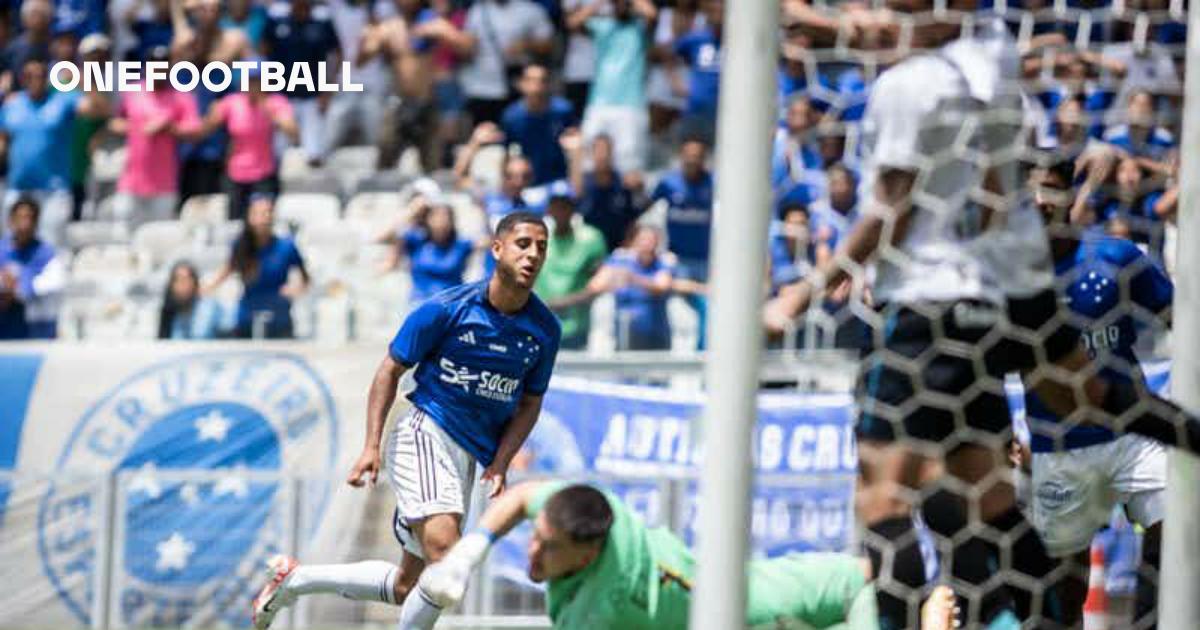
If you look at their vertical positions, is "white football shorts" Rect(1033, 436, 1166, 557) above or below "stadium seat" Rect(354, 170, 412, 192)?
below

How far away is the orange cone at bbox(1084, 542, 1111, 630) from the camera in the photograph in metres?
9.16

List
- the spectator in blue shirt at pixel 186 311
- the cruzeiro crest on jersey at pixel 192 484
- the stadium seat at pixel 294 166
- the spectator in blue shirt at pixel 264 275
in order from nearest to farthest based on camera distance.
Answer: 1. the cruzeiro crest on jersey at pixel 192 484
2. the spectator in blue shirt at pixel 264 275
3. the spectator in blue shirt at pixel 186 311
4. the stadium seat at pixel 294 166

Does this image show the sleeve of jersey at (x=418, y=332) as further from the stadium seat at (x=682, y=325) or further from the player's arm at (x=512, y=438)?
the stadium seat at (x=682, y=325)

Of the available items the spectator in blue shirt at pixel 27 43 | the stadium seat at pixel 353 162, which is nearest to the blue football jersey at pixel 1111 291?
the stadium seat at pixel 353 162

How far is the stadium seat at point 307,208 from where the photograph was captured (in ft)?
43.6

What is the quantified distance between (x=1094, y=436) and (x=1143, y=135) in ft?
3.44

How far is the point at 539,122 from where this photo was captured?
12.7m

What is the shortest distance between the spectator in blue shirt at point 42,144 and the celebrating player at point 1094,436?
294 inches

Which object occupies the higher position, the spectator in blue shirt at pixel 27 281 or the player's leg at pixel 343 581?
the spectator in blue shirt at pixel 27 281

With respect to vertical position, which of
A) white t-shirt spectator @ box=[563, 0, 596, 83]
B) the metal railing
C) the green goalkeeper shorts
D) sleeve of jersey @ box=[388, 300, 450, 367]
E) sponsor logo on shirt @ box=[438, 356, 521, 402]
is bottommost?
the metal railing

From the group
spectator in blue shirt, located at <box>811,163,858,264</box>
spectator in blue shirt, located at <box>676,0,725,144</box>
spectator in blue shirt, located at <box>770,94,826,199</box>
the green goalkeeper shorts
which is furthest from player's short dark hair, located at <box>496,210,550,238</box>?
spectator in blue shirt, located at <box>676,0,725,144</box>

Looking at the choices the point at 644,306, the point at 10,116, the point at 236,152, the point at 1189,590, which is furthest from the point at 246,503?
the point at 1189,590

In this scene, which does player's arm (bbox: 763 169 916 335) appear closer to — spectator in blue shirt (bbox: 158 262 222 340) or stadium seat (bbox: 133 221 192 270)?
spectator in blue shirt (bbox: 158 262 222 340)

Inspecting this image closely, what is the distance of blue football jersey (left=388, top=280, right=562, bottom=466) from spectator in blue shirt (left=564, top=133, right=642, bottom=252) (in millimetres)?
3650
